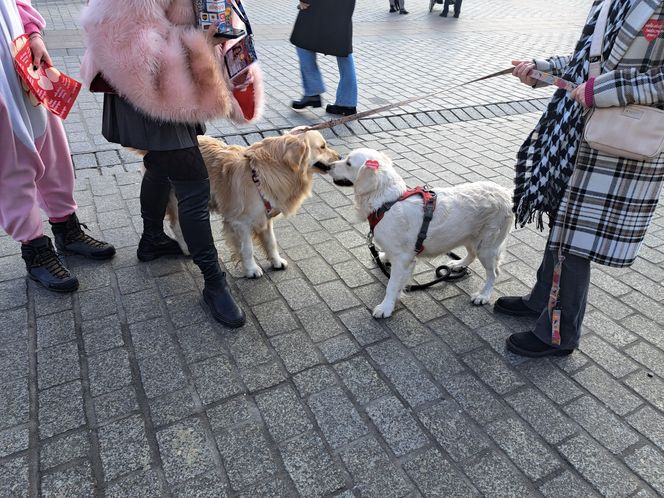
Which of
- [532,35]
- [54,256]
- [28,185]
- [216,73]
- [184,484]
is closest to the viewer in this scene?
[184,484]

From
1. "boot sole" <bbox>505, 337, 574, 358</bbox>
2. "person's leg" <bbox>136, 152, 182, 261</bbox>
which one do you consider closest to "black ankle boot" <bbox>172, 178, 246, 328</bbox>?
"person's leg" <bbox>136, 152, 182, 261</bbox>

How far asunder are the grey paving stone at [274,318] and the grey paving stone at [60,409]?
110cm

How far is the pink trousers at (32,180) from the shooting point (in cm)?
281

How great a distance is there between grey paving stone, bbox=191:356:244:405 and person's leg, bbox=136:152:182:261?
1.23 m

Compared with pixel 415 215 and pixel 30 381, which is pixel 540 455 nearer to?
pixel 415 215

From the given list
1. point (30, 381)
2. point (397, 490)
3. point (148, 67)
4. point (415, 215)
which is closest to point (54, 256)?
point (30, 381)

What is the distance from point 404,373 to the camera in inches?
106

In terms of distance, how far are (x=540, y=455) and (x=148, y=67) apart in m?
2.67

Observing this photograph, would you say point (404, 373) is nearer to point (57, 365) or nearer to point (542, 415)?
point (542, 415)

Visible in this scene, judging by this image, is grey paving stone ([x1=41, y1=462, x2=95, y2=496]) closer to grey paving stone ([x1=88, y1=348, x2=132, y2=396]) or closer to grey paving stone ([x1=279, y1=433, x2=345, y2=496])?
grey paving stone ([x1=88, y1=348, x2=132, y2=396])

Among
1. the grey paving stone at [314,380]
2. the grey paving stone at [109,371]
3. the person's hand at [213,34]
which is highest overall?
the person's hand at [213,34]

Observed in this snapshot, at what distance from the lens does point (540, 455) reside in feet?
7.41

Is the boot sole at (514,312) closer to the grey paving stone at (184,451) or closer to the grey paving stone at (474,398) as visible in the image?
the grey paving stone at (474,398)

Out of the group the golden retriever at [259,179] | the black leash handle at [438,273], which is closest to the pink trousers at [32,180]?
the golden retriever at [259,179]
